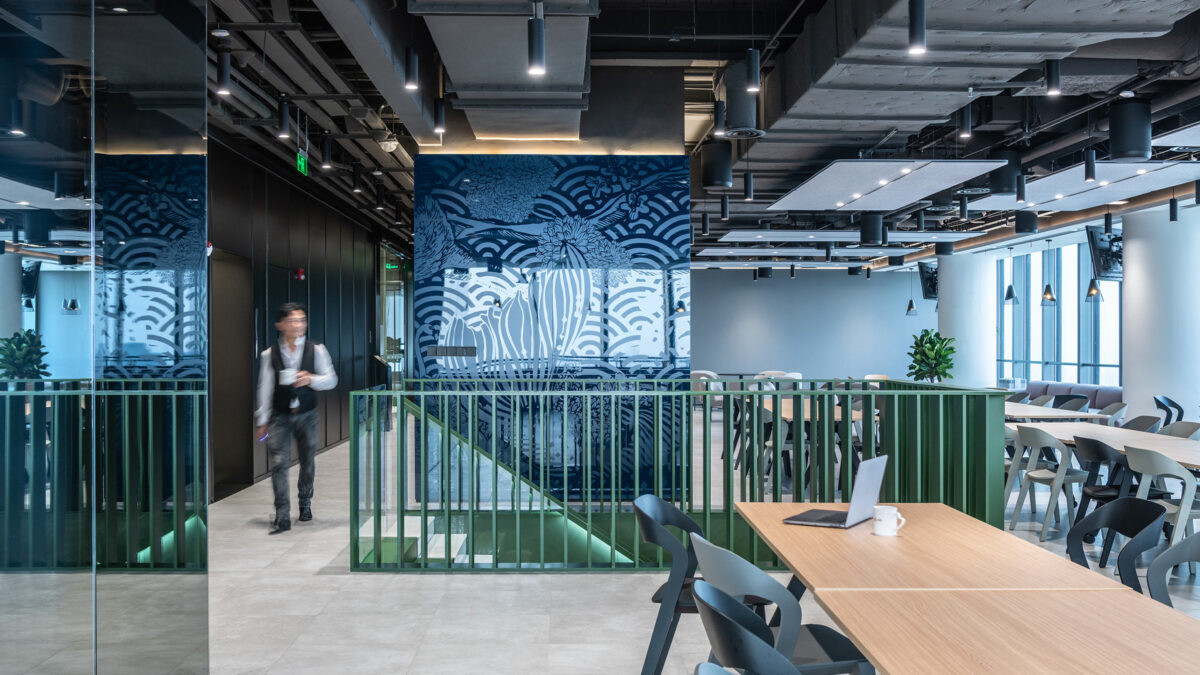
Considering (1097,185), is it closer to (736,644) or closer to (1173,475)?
(1173,475)

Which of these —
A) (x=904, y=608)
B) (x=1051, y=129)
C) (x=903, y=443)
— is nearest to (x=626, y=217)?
(x=903, y=443)

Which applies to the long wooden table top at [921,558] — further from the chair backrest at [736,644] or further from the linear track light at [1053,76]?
the linear track light at [1053,76]

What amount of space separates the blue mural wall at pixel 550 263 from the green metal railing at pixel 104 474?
525 cm

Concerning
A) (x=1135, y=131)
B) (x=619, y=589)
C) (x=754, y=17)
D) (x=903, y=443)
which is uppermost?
(x=754, y=17)

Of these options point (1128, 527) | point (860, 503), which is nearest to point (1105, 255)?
point (1128, 527)

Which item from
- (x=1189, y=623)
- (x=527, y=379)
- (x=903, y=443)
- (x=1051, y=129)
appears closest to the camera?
(x=1189, y=623)

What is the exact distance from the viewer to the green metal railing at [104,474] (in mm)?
1959

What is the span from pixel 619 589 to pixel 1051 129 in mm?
7281

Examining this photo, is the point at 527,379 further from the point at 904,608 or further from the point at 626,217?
the point at 904,608

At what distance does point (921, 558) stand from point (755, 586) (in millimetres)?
617

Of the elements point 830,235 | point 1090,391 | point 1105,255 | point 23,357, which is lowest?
point 1090,391

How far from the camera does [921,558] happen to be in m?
2.81

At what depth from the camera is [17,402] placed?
1.94 metres

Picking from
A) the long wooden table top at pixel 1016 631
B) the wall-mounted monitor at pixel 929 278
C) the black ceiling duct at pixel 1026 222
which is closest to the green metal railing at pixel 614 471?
the long wooden table top at pixel 1016 631
